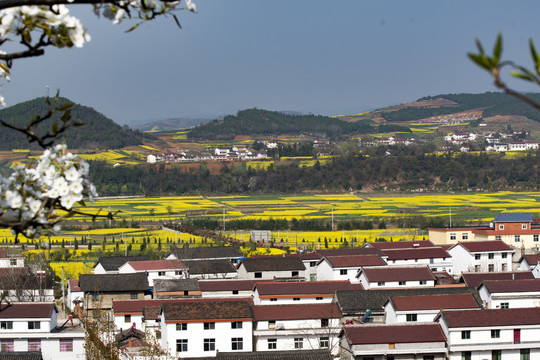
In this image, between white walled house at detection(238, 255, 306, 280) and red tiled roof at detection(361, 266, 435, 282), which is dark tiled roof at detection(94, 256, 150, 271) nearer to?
white walled house at detection(238, 255, 306, 280)

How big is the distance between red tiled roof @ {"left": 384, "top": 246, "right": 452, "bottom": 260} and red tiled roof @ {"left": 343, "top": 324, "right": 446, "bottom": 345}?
A: 34.9ft

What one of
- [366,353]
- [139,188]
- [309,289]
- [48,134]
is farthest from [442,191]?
[48,134]

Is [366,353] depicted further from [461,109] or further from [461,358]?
[461,109]

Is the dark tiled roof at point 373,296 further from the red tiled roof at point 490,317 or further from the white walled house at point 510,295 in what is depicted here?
the red tiled roof at point 490,317

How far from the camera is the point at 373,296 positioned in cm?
1964

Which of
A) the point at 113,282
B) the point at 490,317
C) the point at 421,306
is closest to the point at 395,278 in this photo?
the point at 421,306

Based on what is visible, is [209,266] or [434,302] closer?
[434,302]

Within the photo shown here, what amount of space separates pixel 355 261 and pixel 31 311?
418 inches

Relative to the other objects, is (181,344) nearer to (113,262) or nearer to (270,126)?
(113,262)

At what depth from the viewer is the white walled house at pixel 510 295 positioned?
19.3 meters

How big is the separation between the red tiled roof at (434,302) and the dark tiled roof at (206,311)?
11.1 ft

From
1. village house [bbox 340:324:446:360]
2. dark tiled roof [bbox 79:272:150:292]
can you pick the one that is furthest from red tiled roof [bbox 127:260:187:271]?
village house [bbox 340:324:446:360]

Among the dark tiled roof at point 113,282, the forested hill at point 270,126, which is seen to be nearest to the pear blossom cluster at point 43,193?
the dark tiled roof at point 113,282

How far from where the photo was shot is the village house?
15.8m
